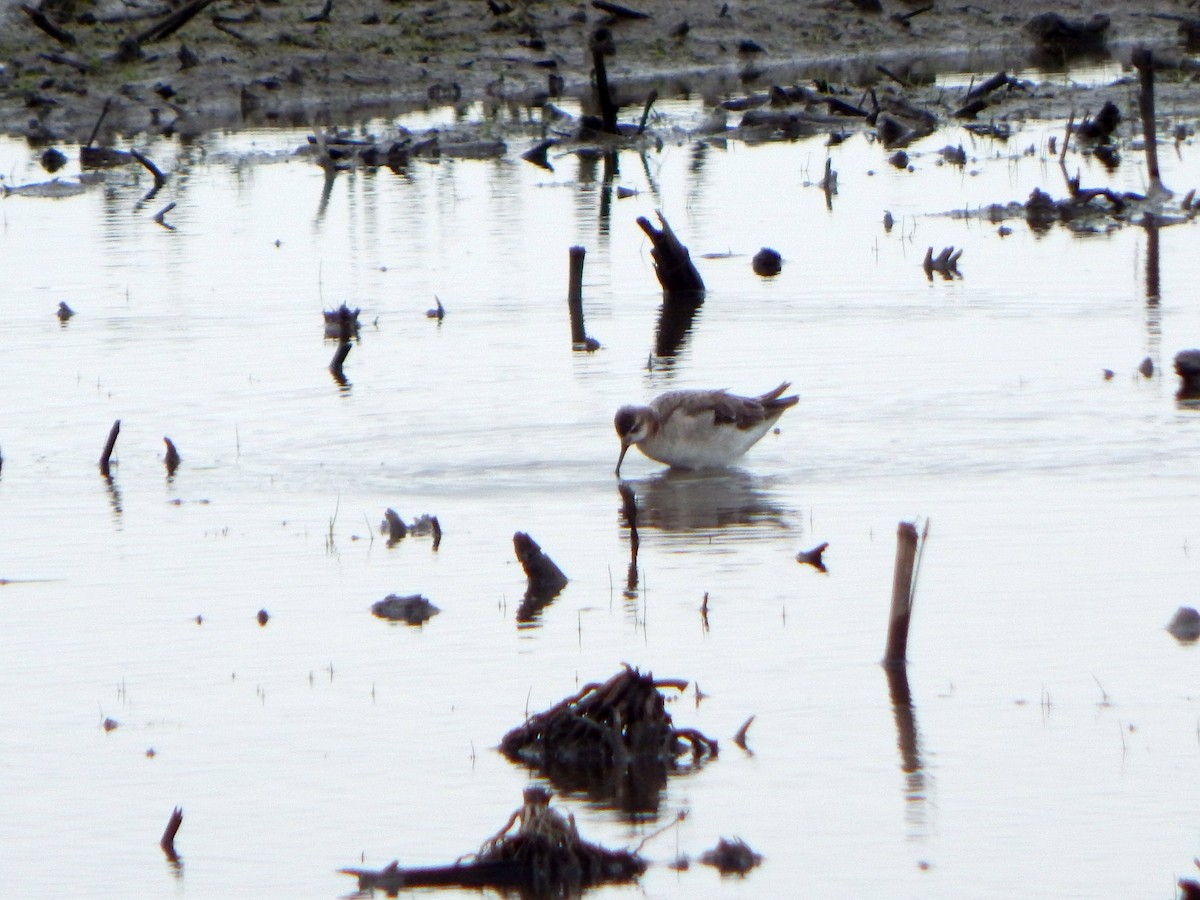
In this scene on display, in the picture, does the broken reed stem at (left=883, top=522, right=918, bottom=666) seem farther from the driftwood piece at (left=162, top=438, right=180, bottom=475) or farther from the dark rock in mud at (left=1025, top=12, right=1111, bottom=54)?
the dark rock in mud at (left=1025, top=12, right=1111, bottom=54)

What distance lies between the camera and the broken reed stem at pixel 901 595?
7680 mm

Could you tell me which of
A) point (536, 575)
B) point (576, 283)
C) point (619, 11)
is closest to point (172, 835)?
point (536, 575)

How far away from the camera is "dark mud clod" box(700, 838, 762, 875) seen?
6.52m

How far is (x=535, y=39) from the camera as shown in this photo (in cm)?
4222

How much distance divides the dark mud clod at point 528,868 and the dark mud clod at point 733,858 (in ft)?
0.95

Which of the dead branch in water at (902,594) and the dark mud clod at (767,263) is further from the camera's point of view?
the dark mud clod at (767,263)

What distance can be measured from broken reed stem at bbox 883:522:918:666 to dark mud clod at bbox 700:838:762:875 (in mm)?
1484

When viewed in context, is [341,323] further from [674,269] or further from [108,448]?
[108,448]

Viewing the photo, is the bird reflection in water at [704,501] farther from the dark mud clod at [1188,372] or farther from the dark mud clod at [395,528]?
the dark mud clod at [1188,372]

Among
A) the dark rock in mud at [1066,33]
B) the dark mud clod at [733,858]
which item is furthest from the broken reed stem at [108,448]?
the dark rock in mud at [1066,33]

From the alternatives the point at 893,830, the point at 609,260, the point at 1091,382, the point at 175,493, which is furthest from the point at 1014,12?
the point at 893,830

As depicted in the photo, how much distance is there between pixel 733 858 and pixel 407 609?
9.89ft

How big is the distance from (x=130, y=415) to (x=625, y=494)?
5976mm

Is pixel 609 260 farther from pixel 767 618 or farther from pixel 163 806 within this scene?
pixel 163 806
